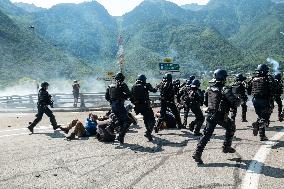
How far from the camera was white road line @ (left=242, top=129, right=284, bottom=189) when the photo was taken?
6.24 meters

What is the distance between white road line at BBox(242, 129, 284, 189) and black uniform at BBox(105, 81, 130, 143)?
3.70 metres

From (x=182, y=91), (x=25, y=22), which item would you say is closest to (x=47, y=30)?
(x=25, y=22)

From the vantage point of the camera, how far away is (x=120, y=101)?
11016 millimetres

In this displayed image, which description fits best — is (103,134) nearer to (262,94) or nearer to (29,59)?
(262,94)

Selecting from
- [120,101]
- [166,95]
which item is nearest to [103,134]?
[120,101]

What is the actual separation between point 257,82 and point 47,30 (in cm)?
19823

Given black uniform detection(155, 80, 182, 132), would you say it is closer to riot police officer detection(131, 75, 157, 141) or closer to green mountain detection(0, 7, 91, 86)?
riot police officer detection(131, 75, 157, 141)

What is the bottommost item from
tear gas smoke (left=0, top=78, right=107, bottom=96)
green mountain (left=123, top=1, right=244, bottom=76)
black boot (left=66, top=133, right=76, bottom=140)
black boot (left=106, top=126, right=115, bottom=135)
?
tear gas smoke (left=0, top=78, right=107, bottom=96)

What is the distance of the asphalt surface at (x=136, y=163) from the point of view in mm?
6691

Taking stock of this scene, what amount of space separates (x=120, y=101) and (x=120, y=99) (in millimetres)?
58

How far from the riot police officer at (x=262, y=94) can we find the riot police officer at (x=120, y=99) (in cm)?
350

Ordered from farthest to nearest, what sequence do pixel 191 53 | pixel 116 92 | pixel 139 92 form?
1. pixel 191 53
2. pixel 139 92
3. pixel 116 92

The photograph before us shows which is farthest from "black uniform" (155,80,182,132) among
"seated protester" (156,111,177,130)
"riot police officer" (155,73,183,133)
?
"seated protester" (156,111,177,130)

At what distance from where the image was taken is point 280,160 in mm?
7934
